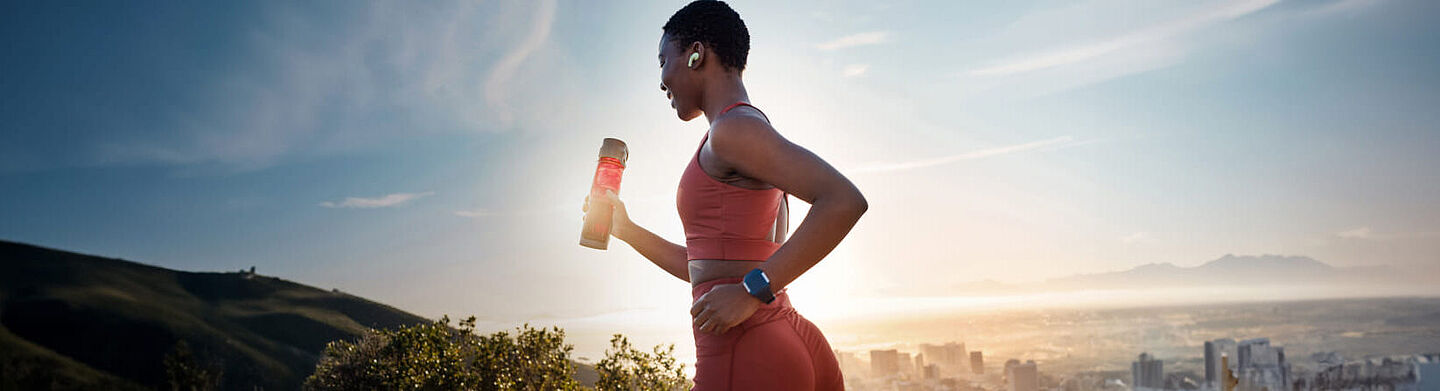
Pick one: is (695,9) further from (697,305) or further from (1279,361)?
(1279,361)

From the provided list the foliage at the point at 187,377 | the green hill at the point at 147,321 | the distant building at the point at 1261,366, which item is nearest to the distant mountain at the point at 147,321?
the green hill at the point at 147,321

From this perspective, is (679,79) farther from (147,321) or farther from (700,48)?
(147,321)

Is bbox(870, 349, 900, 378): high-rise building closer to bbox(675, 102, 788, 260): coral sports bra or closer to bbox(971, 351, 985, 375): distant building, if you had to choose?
bbox(971, 351, 985, 375): distant building

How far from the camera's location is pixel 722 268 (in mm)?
2352

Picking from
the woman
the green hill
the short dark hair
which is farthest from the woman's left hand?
the green hill

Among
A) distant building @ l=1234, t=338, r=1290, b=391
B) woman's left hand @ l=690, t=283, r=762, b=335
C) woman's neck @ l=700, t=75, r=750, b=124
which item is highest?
woman's neck @ l=700, t=75, r=750, b=124

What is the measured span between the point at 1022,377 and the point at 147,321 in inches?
2714

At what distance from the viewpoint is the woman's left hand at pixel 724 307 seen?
7.22ft

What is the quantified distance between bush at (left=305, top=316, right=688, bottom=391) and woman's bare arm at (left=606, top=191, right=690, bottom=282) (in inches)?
349

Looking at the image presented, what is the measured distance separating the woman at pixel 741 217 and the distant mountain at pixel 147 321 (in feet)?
169

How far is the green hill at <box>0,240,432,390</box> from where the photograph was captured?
6234 centimetres

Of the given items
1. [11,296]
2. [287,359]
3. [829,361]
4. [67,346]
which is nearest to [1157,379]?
[829,361]

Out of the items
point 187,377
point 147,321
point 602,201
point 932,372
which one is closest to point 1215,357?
point 932,372

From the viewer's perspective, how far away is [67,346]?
6619cm
